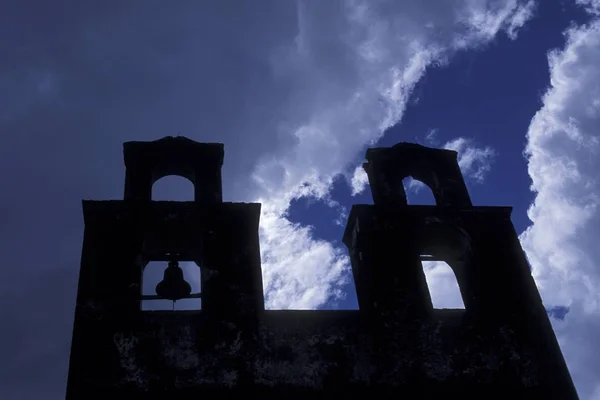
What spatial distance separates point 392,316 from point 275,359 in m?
1.81

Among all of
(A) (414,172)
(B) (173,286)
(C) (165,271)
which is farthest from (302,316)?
(A) (414,172)

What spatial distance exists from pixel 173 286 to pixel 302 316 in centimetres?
204

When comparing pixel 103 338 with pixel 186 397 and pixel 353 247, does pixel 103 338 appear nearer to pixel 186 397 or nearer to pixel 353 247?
pixel 186 397

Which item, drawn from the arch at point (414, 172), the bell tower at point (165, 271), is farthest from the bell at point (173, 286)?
the arch at point (414, 172)

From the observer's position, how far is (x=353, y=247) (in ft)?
31.8

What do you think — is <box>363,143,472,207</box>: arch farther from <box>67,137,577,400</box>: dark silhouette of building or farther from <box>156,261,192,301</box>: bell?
<box>156,261,192,301</box>: bell

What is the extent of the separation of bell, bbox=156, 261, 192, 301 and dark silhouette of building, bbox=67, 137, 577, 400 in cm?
2

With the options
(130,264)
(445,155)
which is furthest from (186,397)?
(445,155)

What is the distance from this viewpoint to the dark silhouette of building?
7.63m

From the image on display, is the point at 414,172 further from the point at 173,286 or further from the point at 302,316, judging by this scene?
the point at 173,286

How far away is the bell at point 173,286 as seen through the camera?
887 centimetres

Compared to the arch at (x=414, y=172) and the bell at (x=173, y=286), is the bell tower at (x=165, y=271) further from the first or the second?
the arch at (x=414, y=172)

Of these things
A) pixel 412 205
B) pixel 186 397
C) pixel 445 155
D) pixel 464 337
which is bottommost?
pixel 186 397

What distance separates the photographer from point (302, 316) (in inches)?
330
